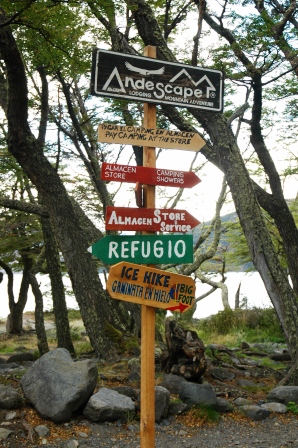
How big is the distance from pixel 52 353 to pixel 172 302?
2708 mm

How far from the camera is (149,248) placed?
12.3 ft

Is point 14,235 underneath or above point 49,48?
underneath

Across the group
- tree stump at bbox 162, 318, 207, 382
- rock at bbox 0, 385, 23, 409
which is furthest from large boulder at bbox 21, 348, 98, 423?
tree stump at bbox 162, 318, 207, 382

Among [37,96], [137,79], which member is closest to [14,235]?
[37,96]

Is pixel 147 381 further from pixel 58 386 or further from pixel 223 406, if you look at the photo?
pixel 223 406

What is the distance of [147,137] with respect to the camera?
3996 millimetres

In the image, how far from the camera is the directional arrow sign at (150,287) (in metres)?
3.58

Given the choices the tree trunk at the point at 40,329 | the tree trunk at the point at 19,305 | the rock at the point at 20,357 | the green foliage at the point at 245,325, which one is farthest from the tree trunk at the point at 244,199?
the tree trunk at the point at 19,305

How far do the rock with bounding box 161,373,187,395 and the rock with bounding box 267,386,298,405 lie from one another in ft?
3.94

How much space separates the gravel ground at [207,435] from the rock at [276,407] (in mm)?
318

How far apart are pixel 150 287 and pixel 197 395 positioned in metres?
2.89

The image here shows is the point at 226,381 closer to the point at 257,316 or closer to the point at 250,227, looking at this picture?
the point at 250,227

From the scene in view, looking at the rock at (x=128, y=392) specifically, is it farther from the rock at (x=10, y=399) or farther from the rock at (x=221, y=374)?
the rock at (x=221, y=374)

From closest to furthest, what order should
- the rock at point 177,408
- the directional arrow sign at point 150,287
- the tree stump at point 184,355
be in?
the directional arrow sign at point 150,287 → the rock at point 177,408 → the tree stump at point 184,355
